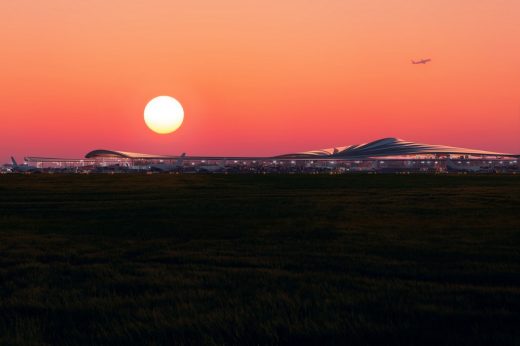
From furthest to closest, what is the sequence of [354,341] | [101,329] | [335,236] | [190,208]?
[190,208] → [335,236] → [101,329] → [354,341]

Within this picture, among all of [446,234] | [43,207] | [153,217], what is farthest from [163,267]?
[43,207]

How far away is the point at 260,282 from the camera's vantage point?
10172mm

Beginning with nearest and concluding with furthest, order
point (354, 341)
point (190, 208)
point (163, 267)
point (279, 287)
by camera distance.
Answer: point (354, 341) → point (279, 287) → point (163, 267) → point (190, 208)

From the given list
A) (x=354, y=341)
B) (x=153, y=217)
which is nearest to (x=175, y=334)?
(x=354, y=341)

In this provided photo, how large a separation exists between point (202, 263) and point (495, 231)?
32.2 ft

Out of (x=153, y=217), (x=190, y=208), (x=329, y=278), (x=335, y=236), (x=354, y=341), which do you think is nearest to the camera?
(x=354, y=341)

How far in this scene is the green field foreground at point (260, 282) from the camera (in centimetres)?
726

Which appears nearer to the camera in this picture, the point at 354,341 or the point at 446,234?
the point at 354,341

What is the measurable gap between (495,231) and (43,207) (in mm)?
20084

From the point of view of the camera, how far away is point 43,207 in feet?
90.5

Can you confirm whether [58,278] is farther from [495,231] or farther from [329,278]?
[495,231]

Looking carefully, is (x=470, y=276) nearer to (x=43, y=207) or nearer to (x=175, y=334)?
(x=175, y=334)

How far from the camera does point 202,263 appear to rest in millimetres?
12398

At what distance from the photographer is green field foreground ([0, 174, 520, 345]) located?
23.8 ft
